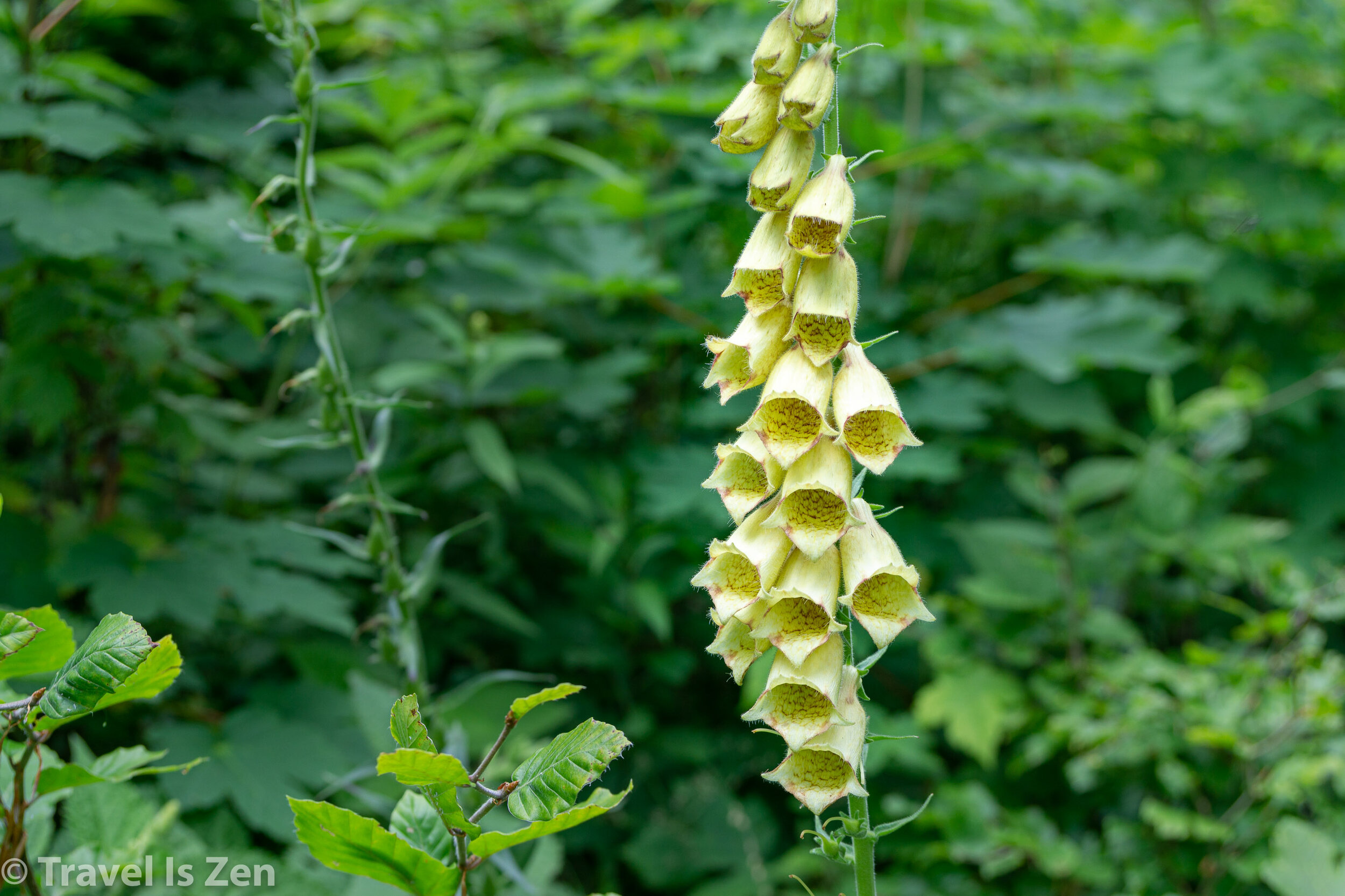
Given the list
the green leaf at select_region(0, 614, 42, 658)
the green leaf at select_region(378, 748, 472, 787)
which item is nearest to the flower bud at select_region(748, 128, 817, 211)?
the green leaf at select_region(378, 748, 472, 787)

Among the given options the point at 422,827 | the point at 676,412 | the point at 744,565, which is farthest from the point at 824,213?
the point at 676,412

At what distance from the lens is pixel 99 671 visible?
760mm

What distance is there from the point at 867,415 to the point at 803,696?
0.29 m

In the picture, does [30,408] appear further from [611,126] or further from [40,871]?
[611,126]

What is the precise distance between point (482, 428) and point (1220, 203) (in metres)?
3.58

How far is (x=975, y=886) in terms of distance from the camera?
221 centimetres

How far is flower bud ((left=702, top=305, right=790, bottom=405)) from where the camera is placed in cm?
95

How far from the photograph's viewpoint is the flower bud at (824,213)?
87 cm

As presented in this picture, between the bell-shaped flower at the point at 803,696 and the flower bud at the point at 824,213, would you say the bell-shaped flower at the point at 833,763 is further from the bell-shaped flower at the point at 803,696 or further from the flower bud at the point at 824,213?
the flower bud at the point at 824,213

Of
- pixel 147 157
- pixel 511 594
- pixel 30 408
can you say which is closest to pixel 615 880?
pixel 511 594

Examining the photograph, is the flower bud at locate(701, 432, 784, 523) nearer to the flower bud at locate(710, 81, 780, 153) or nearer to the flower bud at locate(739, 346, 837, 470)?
the flower bud at locate(739, 346, 837, 470)

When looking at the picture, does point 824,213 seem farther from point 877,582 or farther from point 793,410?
point 877,582

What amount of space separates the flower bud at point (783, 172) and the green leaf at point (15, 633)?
2.42 ft

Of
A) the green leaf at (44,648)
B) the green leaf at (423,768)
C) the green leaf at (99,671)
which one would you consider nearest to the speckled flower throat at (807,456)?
the green leaf at (423,768)
